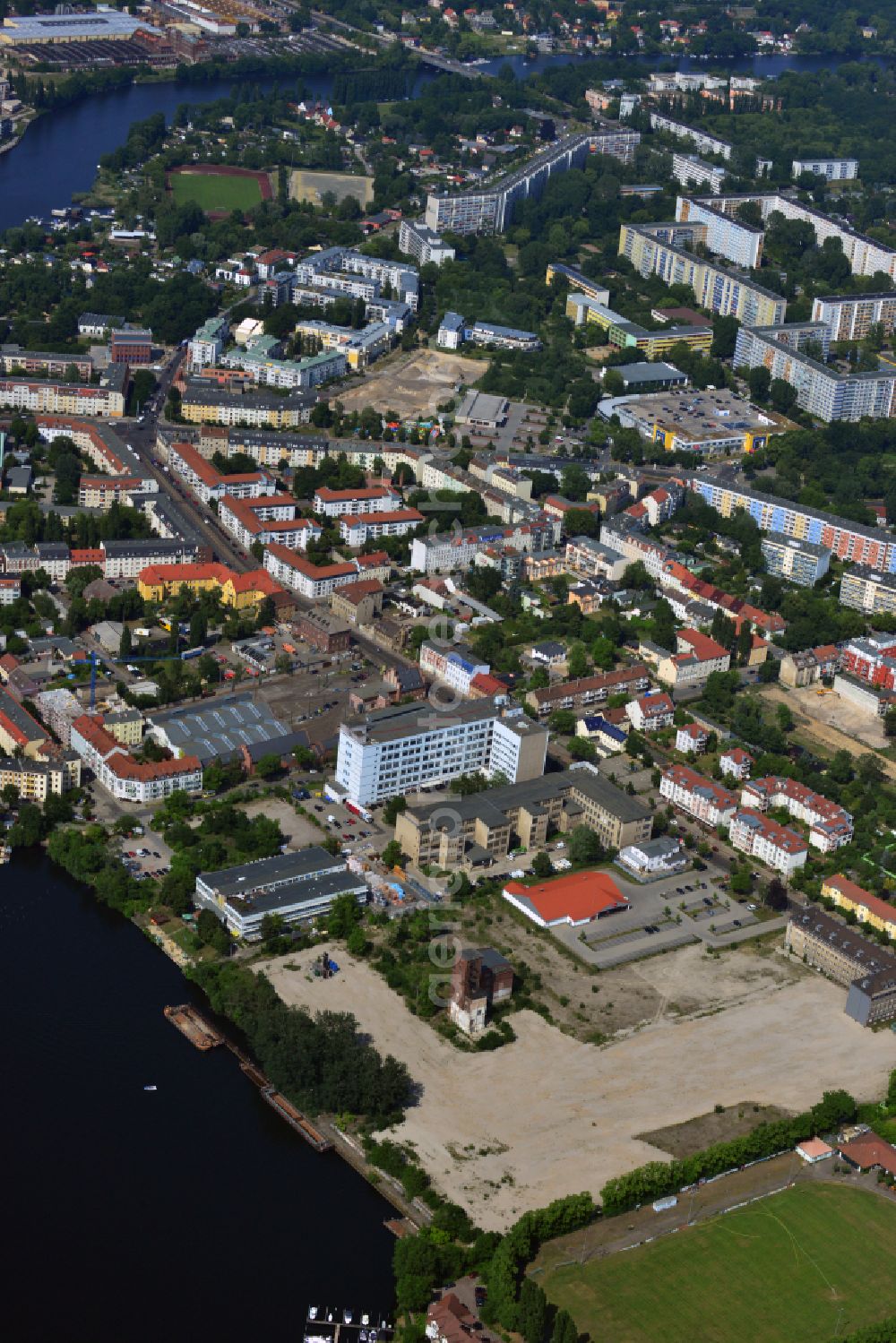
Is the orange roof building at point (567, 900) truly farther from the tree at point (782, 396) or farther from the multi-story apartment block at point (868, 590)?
the tree at point (782, 396)

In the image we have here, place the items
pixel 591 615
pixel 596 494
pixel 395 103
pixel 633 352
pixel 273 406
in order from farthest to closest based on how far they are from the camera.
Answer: pixel 395 103 < pixel 633 352 < pixel 273 406 < pixel 596 494 < pixel 591 615

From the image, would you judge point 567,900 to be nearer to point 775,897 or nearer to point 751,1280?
point 775,897

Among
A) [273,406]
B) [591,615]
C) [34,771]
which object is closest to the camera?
[34,771]

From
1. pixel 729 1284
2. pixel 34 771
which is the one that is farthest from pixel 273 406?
pixel 729 1284

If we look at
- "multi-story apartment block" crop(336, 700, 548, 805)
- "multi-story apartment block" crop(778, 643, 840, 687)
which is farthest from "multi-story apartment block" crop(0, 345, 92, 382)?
"multi-story apartment block" crop(778, 643, 840, 687)

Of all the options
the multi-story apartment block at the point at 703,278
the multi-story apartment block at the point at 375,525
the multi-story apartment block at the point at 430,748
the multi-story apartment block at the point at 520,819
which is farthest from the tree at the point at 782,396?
the multi-story apartment block at the point at 520,819

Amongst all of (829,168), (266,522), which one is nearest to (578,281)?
(829,168)

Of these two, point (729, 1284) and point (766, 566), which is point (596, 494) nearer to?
point (766, 566)

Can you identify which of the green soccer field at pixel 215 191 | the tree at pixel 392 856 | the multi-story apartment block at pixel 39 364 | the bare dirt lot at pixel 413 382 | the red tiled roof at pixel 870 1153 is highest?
the green soccer field at pixel 215 191
